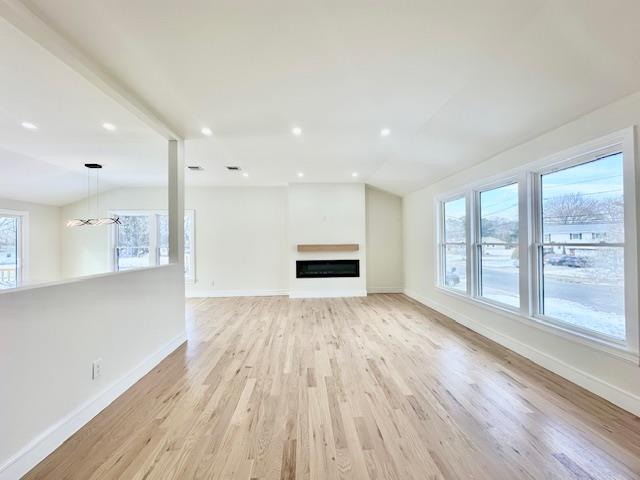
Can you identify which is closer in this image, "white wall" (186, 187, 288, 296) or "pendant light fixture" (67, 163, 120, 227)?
"pendant light fixture" (67, 163, 120, 227)

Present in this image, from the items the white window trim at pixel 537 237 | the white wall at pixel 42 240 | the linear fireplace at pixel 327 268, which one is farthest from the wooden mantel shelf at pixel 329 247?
the white wall at pixel 42 240

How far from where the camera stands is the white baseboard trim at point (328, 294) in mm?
6809

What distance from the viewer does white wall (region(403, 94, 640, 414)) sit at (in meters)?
2.21

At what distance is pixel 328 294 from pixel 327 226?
1.55 meters

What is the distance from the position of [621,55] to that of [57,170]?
726 centimetres

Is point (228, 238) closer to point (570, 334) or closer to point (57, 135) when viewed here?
point (57, 135)

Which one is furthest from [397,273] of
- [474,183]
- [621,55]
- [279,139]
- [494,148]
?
[621,55]

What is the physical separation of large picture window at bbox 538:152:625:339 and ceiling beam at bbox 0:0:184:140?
4.03 meters

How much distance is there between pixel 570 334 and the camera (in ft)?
8.87

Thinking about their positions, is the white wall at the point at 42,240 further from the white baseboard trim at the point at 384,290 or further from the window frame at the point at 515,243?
the window frame at the point at 515,243

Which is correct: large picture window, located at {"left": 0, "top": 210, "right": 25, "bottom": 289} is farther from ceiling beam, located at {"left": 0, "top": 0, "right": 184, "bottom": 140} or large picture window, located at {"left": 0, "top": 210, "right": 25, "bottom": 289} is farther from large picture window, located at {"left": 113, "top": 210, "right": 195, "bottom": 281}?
ceiling beam, located at {"left": 0, "top": 0, "right": 184, "bottom": 140}

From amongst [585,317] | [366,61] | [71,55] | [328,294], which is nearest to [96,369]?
[71,55]

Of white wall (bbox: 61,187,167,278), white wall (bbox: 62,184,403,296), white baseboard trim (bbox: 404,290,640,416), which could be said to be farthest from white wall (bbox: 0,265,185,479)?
white wall (bbox: 61,187,167,278)

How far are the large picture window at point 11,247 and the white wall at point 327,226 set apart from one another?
210 inches
